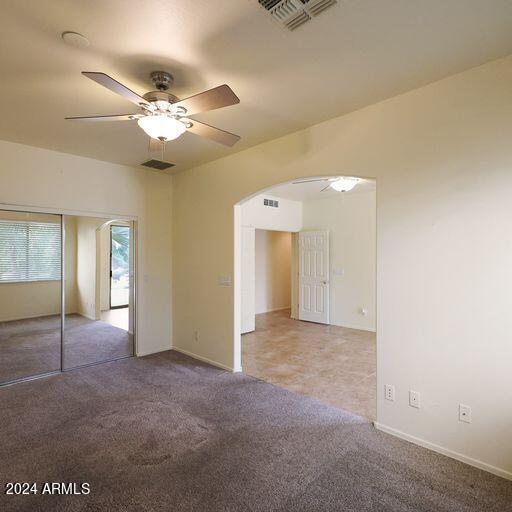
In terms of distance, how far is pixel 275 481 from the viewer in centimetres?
209

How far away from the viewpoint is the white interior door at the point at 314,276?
7012 mm

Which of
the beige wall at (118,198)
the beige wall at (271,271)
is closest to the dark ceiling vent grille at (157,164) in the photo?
the beige wall at (118,198)

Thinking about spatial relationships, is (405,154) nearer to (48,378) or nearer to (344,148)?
(344,148)

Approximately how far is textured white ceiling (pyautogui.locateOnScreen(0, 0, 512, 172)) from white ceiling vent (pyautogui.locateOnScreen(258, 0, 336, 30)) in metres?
0.06

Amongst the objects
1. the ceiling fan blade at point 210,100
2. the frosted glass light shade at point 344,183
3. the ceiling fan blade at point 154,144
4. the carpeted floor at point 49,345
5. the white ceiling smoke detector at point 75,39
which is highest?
the white ceiling smoke detector at point 75,39

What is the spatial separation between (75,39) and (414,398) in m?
3.53

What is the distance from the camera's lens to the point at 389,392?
2672mm

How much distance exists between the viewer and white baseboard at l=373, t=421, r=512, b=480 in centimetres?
214

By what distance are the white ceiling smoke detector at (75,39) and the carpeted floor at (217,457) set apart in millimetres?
2859

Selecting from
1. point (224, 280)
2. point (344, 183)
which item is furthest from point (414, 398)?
point (344, 183)

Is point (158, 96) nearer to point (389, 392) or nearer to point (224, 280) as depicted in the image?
point (224, 280)

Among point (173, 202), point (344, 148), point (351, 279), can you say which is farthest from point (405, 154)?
point (351, 279)

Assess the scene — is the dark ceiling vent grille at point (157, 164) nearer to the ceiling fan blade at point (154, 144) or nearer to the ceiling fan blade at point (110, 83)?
the ceiling fan blade at point (154, 144)

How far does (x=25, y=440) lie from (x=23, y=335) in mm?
1888
